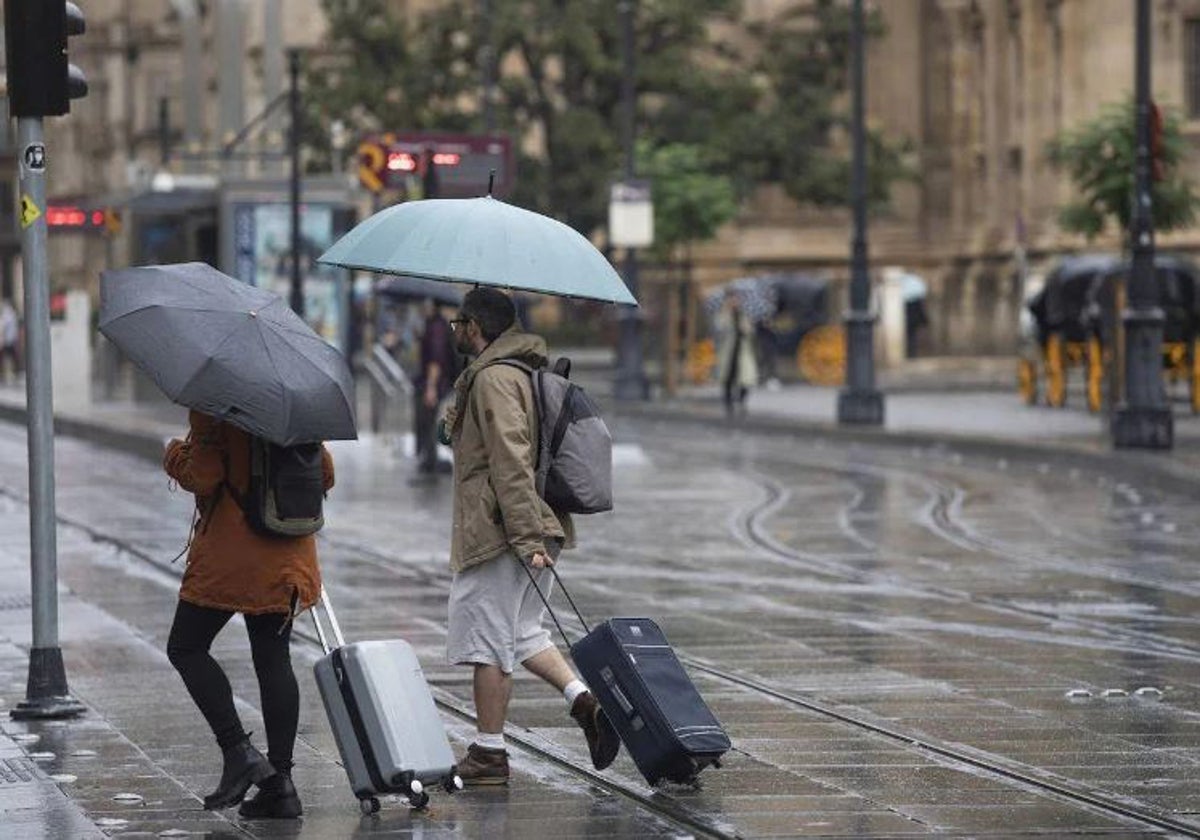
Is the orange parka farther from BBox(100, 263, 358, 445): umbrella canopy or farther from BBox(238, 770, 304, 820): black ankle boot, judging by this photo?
BBox(238, 770, 304, 820): black ankle boot

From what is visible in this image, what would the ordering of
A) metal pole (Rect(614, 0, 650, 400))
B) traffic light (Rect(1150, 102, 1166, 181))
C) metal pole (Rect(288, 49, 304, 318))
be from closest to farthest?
traffic light (Rect(1150, 102, 1166, 181)) < metal pole (Rect(288, 49, 304, 318)) < metal pole (Rect(614, 0, 650, 400))

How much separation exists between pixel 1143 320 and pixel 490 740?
2157 cm

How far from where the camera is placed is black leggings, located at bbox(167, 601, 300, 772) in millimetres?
10422

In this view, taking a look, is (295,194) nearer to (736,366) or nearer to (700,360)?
(736,366)

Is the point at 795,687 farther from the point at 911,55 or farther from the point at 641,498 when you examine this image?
the point at 911,55

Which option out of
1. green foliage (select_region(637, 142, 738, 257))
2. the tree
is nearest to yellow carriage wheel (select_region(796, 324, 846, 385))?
green foliage (select_region(637, 142, 738, 257))

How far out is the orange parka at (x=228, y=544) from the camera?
10289mm

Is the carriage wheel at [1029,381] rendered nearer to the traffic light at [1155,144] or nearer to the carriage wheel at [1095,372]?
the carriage wheel at [1095,372]

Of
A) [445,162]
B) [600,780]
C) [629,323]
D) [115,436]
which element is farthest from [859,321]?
[600,780]

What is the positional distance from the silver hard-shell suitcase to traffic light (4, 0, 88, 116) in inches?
124

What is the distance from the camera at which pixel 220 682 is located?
10531 mm

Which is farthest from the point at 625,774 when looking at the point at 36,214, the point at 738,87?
the point at 738,87

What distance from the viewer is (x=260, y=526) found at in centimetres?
1026

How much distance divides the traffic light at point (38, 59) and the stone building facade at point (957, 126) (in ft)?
114
